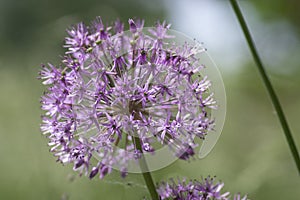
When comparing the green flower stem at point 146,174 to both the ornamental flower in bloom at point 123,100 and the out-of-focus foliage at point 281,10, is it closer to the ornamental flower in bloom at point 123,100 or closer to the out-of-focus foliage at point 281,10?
the ornamental flower in bloom at point 123,100

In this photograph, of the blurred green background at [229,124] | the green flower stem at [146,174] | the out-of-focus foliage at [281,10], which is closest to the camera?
the green flower stem at [146,174]

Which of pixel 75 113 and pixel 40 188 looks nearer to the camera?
pixel 75 113

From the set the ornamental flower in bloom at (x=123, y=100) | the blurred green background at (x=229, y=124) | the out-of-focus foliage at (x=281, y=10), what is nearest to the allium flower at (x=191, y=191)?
the ornamental flower in bloom at (x=123, y=100)

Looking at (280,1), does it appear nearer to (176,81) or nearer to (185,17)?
(185,17)

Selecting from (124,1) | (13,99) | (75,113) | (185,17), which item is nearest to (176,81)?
(75,113)

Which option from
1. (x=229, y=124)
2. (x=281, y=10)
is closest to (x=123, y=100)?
(x=229, y=124)

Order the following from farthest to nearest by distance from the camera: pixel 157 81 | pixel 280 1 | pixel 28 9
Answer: pixel 28 9 < pixel 280 1 < pixel 157 81
